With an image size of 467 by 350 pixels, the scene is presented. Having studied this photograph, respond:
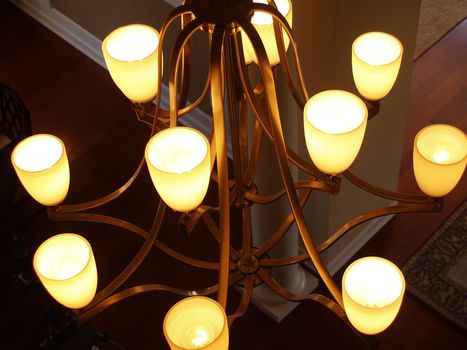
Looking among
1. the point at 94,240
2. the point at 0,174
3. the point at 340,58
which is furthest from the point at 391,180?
the point at 0,174

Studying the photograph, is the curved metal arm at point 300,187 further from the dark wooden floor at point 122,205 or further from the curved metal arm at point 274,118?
the dark wooden floor at point 122,205

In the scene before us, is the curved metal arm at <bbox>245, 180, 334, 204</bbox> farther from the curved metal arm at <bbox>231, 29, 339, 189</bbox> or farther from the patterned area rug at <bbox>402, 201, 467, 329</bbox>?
the patterned area rug at <bbox>402, 201, 467, 329</bbox>

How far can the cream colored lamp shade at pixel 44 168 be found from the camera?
3.58ft

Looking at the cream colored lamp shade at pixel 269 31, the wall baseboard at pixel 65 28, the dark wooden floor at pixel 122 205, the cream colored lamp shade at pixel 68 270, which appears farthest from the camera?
the wall baseboard at pixel 65 28

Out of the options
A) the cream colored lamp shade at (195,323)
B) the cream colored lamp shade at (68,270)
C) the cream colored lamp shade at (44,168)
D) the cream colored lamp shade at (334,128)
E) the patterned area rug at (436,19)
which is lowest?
the patterned area rug at (436,19)

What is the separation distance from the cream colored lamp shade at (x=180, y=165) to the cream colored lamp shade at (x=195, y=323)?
15 cm

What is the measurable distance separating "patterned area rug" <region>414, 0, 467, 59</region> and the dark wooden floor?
52 mm

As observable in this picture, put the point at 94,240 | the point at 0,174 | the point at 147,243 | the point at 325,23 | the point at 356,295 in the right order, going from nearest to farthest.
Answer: the point at 356,295 < the point at 147,243 < the point at 325,23 < the point at 0,174 < the point at 94,240

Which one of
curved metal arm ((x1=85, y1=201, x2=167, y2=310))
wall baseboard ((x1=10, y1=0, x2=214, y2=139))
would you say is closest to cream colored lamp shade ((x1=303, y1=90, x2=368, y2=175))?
curved metal arm ((x1=85, y1=201, x2=167, y2=310))

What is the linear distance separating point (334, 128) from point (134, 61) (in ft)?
1.17

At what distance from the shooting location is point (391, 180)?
2.61 metres

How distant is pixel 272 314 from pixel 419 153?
155 centimetres

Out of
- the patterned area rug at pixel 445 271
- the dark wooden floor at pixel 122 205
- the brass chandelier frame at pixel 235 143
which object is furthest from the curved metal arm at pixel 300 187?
the patterned area rug at pixel 445 271

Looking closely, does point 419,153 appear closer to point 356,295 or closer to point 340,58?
point 356,295
